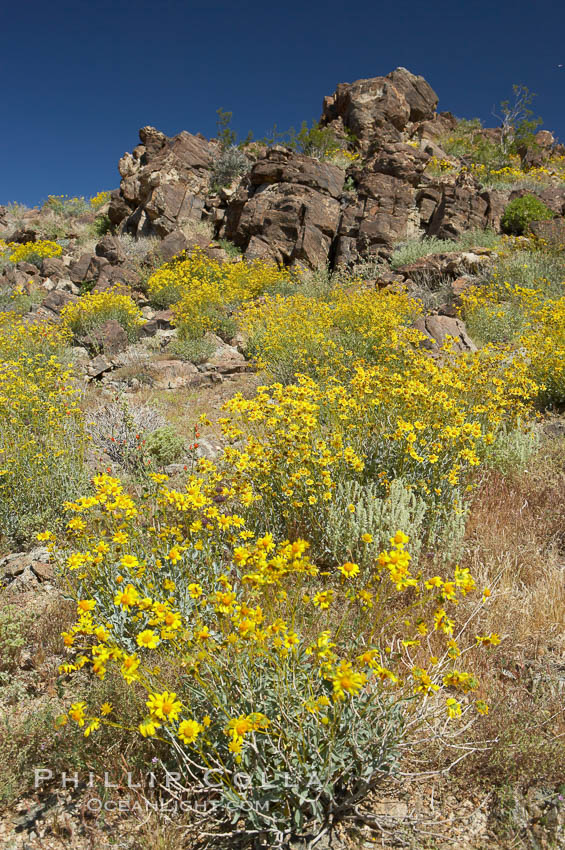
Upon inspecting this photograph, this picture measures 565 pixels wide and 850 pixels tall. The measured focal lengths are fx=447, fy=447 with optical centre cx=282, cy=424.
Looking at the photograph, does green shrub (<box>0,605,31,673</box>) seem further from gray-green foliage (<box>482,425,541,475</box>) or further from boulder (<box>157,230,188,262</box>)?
boulder (<box>157,230,188,262</box>)

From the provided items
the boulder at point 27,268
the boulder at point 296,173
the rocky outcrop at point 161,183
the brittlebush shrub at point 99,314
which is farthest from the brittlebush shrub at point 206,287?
the boulder at point 27,268

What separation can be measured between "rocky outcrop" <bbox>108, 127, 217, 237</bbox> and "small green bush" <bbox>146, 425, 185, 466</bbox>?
549 inches

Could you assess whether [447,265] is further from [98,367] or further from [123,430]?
[123,430]

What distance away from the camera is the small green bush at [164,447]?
5094 millimetres

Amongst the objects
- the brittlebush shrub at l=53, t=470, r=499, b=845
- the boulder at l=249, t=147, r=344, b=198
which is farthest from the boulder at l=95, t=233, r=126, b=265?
the brittlebush shrub at l=53, t=470, r=499, b=845

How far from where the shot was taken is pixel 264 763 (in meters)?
1.65

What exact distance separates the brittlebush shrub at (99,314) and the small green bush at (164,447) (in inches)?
244

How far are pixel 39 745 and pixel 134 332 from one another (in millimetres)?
9857

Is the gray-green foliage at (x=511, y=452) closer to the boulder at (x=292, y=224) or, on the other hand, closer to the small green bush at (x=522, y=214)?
the boulder at (x=292, y=224)

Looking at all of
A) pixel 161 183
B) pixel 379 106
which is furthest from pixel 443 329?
pixel 379 106

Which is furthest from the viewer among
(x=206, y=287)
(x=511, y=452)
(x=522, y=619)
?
(x=206, y=287)

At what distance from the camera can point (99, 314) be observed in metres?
10.9

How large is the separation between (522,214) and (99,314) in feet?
40.8

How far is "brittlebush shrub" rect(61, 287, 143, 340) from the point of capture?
34.9 feet
